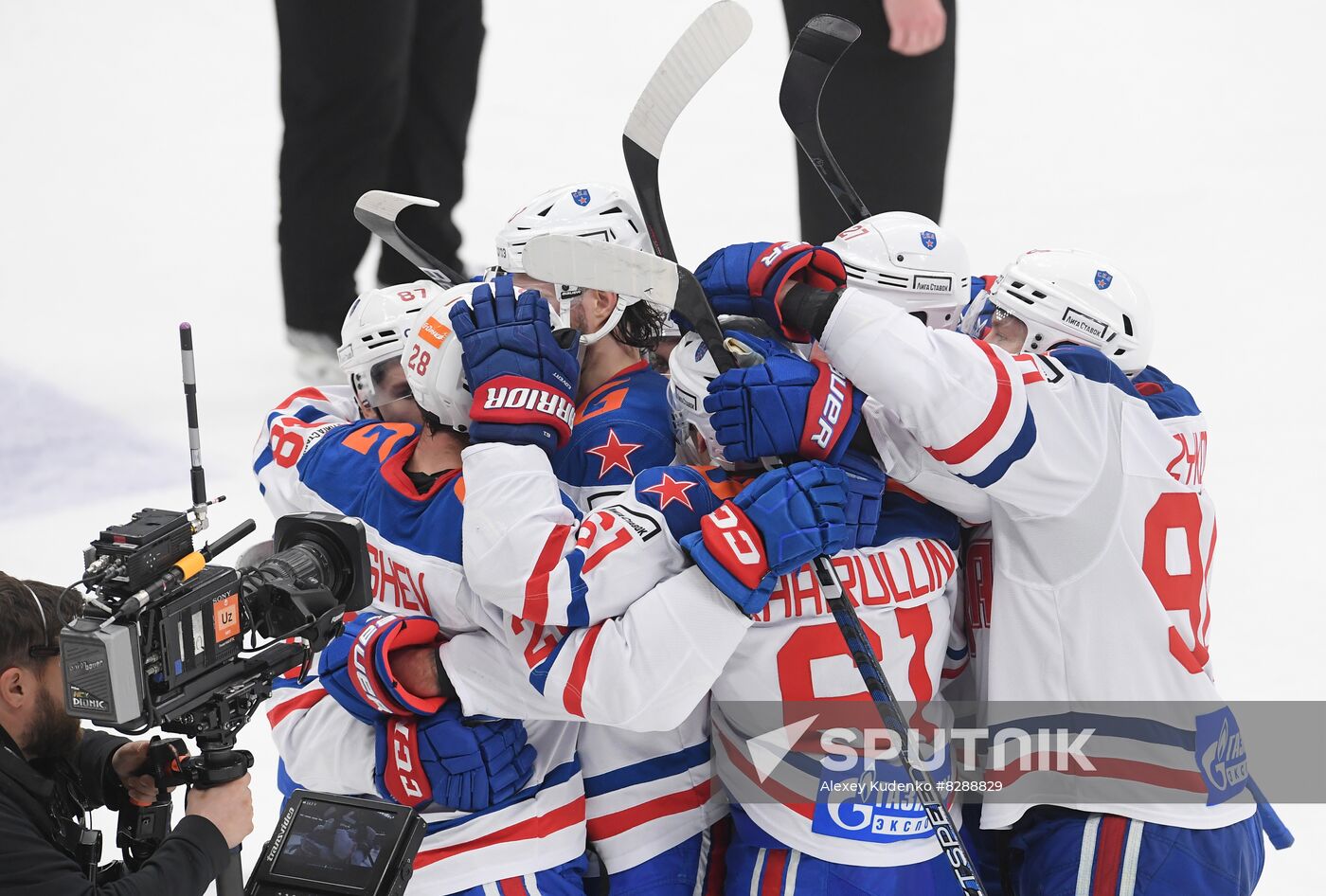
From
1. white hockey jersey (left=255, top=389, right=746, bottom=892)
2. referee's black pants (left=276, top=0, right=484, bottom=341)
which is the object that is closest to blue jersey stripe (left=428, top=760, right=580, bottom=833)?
white hockey jersey (left=255, top=389, right=746, bottom=892)

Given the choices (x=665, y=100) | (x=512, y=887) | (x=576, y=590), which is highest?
(x=665, y=100)

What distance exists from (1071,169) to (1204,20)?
1172mm

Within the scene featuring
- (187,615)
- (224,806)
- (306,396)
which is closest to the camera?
(187,615)

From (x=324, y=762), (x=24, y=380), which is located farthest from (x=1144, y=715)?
(x=24, y=380)

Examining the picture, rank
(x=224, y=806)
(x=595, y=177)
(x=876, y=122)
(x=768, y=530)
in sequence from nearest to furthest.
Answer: (x=768, y=530), (x=224, y=806), (x=876, y=122), (x=595, y=177)

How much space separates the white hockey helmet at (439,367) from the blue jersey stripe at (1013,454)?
2.05 feet

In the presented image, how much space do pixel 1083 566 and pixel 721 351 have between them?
0.54 meters

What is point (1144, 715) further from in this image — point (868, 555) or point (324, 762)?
point (324, 762)

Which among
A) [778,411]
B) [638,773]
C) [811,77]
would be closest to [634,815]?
[638,773]

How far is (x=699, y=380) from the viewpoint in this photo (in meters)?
1.73

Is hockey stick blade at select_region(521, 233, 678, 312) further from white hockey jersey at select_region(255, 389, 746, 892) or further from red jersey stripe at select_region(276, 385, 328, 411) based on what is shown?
red jersey stripe at select_region(276, 385, 328, 411)

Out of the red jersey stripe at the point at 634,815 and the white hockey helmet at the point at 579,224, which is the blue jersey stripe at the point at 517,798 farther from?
the white hockey helmet at the point at 579,224

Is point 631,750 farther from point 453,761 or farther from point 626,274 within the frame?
point 626,274

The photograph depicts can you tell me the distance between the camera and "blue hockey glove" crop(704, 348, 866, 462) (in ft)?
5.21
